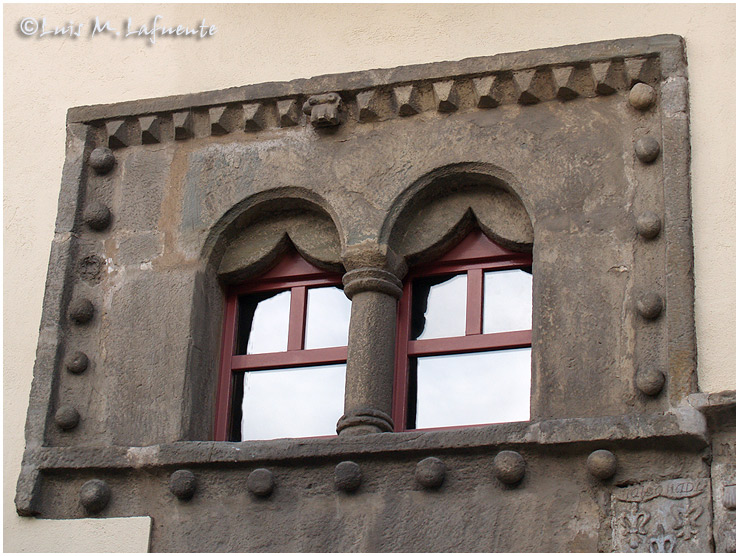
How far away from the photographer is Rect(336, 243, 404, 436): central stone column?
18.4ft

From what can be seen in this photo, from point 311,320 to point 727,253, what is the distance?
159 centimetres

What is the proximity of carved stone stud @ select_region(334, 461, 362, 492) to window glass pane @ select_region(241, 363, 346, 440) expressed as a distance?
1.41 feet

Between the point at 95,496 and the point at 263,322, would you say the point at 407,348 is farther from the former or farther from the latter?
the point at 95,496

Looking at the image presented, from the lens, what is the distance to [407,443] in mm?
5406

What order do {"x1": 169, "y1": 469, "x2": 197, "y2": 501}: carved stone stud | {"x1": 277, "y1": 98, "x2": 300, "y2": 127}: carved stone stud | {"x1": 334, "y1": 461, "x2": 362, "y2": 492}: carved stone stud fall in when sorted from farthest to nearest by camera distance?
{"x1": 277, "y1": 98, "x2": 300, "y2": 127}: carved stone stud
{"x1": 169, "y1": 469, "x2": 197, "y2": 501}: carved stone stud
{"x1": 334, "y1": 461, "x2": 362, "y2": 492}: carved stone stud

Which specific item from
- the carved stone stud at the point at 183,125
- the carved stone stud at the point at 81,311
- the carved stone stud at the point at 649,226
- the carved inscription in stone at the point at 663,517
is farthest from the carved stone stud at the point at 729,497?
the carved stone stud at the point at 183,125

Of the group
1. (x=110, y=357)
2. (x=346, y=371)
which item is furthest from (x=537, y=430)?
(x=110, y=357)

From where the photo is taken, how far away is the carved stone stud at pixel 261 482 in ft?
18.0

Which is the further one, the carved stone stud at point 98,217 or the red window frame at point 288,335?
the carved stone stud at point 98,217

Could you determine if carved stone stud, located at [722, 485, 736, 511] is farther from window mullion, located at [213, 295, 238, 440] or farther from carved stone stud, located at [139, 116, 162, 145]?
carved stone stud, located at [139, 116, 162, 145]

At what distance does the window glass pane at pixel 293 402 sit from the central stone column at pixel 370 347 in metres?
0.20

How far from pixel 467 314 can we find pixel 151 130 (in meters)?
1.51
